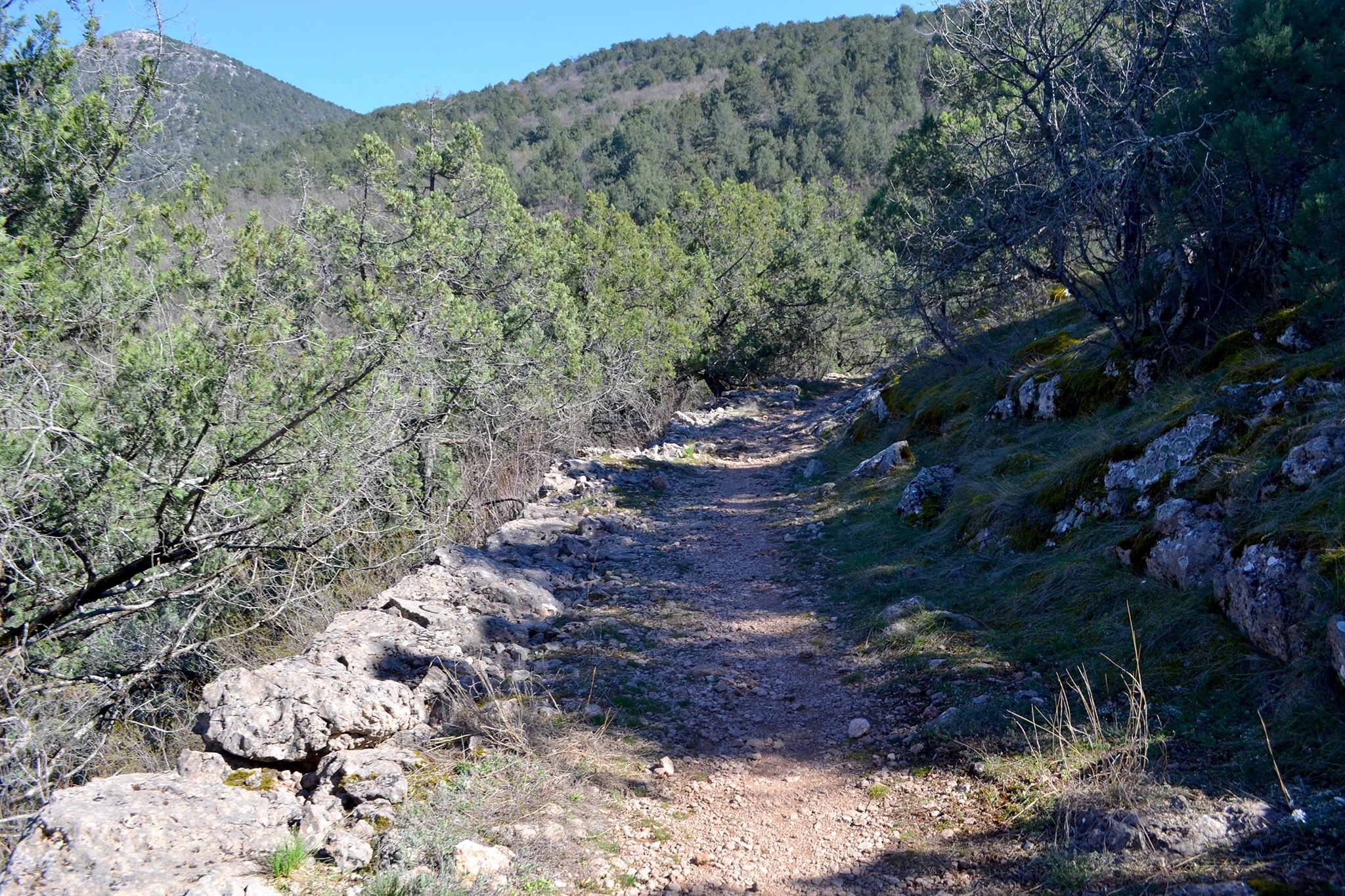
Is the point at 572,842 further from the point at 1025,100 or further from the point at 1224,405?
the point at 1025,100

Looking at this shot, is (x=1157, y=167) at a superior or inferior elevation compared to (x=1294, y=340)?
superior

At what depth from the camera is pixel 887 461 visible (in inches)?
391

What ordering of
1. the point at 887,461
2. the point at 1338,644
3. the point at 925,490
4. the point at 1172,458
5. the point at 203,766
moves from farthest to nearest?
the point at 887,461
the point at 925,490
the point at 1172,458
the point at 203,766
the point at 1338,644

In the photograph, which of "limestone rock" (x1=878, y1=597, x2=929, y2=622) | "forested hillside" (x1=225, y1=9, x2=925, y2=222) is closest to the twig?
"limestone rock" (x1=878, y1=597, x2=929, y2=622)

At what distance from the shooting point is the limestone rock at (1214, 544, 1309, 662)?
11.6ft

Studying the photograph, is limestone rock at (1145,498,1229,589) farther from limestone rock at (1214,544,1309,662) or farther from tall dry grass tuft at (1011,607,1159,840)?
tall dry grass tuft at (1011,607,1159,840)

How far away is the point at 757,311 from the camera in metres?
22.2

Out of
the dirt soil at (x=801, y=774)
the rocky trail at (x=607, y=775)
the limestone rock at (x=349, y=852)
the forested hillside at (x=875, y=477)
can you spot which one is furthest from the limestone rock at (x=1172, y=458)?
the limestone rock at (x=349, y=852)

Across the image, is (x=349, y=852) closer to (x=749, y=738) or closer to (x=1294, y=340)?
(x=749, y=738)

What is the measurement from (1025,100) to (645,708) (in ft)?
22.5

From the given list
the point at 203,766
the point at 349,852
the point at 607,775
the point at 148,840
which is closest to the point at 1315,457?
the point at 607,775

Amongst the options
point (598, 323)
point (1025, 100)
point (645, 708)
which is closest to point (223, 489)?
point (645, 708)

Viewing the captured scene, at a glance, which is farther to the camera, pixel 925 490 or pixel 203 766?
pixel 925 490

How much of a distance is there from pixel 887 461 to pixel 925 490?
2035 mm
